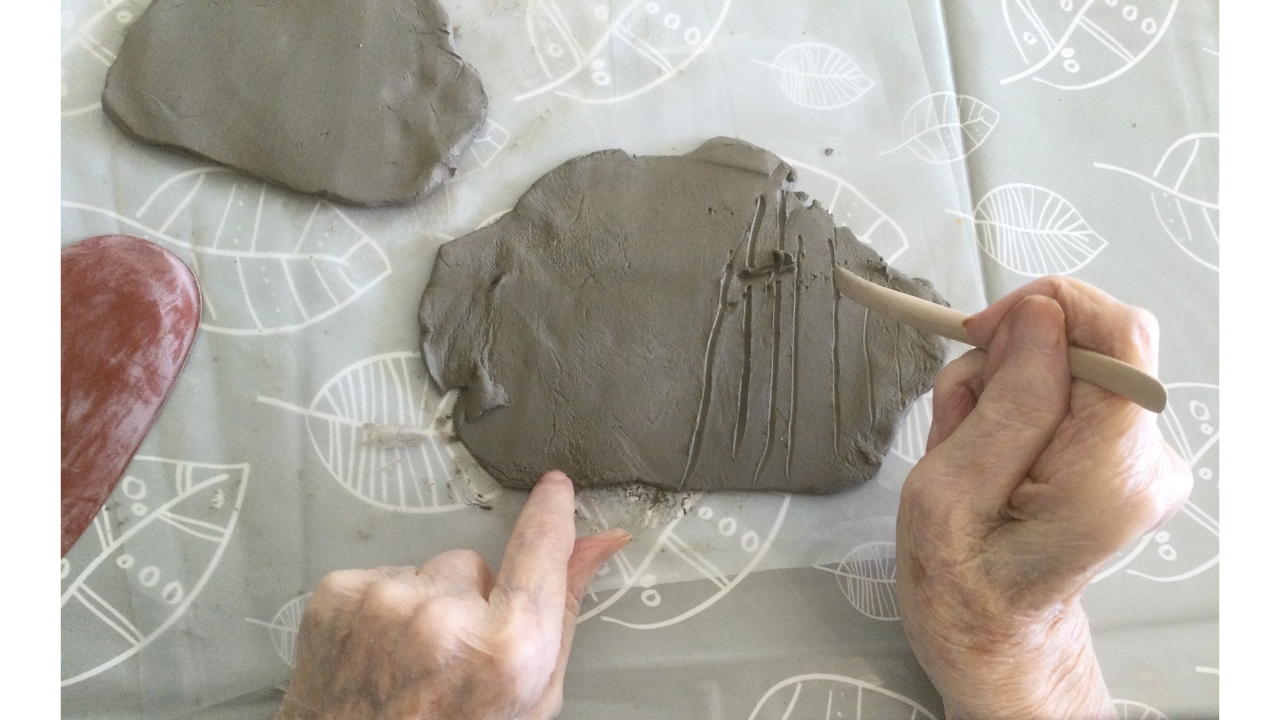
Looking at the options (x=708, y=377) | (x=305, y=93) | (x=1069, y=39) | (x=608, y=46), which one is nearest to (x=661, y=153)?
(x=608, y=46)

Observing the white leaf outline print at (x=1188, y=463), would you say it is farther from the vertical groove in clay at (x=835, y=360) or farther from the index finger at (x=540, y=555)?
the index finger at (x=540, y=555)

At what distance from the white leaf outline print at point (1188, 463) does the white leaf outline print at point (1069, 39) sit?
65 cm

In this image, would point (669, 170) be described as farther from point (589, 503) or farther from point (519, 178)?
point (589, 503)

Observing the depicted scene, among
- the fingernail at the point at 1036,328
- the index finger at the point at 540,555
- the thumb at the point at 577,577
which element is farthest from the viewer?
the thumb at the point at 577,577

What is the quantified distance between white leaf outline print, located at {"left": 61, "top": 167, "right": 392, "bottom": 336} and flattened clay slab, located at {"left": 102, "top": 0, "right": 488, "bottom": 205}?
1.9 inches

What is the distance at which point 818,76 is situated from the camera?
1.46m

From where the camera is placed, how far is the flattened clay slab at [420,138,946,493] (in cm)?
125

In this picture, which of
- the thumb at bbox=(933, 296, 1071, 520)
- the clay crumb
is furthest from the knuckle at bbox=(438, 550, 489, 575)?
the thumb at bbox=(933, 296, 1071, 520)

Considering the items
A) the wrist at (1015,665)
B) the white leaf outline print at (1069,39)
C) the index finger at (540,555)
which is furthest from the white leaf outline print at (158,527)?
the white leaf outline print at (1069,39)

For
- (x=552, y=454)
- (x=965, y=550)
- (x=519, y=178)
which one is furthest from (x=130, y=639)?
(x=965, y=550)

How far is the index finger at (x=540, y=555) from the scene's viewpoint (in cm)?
103

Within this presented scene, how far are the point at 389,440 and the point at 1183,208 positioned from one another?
1607 millimetres

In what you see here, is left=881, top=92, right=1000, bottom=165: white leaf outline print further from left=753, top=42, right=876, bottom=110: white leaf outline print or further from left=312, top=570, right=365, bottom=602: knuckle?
left=312, top=570, right=365, bottom=602: knuckle

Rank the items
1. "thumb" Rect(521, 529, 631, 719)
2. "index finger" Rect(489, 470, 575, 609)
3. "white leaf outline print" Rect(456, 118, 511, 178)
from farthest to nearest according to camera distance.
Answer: "white leaf outline print" Rect(456, 118, 511, 178), "thumb" Rect(521, 529, 631, 719), "index finger" Rect(489, 470, 575, 609)
